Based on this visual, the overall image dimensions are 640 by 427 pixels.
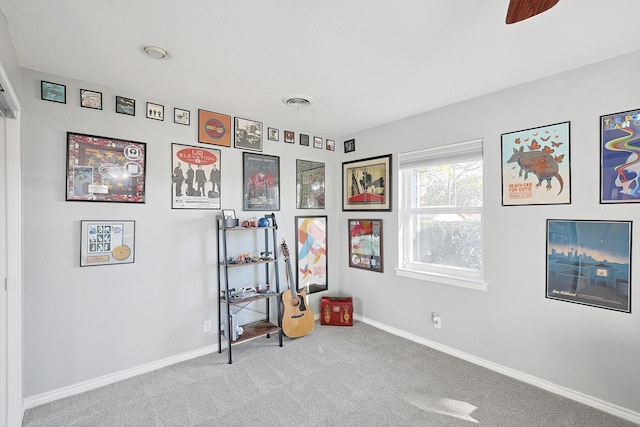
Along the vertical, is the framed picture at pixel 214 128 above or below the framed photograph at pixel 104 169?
above

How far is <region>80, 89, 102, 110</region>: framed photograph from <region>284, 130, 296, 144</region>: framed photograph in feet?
5.89

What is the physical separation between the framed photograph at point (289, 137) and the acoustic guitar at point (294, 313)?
1280mm

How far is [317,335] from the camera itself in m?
3.43

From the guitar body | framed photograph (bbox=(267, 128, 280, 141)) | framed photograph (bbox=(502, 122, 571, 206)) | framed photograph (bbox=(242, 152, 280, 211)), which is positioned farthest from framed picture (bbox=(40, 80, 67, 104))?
framed photograph (bbox=(502, 122, 571, 206))

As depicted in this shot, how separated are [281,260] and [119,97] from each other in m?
2.21

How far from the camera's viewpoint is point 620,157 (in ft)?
6.72

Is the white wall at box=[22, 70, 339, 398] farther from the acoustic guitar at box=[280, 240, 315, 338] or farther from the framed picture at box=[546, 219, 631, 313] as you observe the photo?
the framed picture at box=[546, 219, 631, 313]

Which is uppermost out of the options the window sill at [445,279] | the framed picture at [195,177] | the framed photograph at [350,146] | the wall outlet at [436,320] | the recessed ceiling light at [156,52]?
the recessed ceiling light at [156,52]

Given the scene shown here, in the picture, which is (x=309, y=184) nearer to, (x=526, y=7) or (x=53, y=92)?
(x=53, y=92)

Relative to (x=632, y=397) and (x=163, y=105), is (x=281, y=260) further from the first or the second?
(x=632, y=397)

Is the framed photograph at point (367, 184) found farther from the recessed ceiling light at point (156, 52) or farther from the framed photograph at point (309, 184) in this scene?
the recessed ceiling light at point (156, 52)

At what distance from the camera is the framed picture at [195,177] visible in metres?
2.82

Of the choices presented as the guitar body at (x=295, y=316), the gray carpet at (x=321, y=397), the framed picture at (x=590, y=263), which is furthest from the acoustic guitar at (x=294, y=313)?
the framed picture at (x=590, y=263)

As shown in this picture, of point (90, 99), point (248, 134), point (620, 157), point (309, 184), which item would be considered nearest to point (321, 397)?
point (309, 184)
